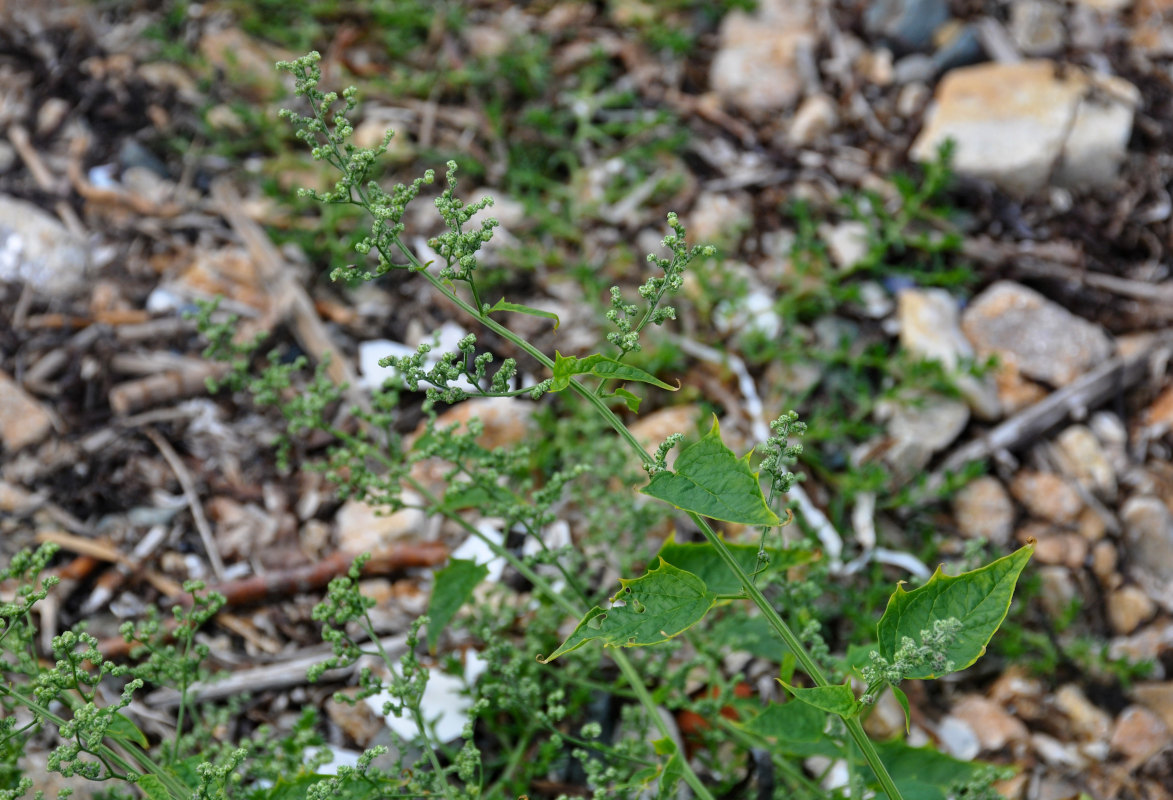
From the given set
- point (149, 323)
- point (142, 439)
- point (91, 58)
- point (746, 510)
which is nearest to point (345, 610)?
point (746, 510)

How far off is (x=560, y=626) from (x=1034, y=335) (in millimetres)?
2437

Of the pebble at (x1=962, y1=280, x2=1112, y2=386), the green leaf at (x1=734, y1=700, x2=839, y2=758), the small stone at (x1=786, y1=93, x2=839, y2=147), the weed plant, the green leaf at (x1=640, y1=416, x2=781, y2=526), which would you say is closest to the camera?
the green leaf at (x1=640, y1=416, x2=781, y2=526)

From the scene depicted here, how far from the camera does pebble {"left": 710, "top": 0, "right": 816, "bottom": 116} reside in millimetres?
4777

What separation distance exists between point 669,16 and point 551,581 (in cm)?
352

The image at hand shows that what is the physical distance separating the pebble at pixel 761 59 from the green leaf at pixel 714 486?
11.6ft

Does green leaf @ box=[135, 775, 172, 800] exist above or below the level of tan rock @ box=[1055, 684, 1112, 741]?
above

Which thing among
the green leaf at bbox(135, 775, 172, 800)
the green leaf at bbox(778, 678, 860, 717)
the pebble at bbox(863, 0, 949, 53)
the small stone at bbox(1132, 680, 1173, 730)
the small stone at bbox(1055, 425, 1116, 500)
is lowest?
the small stone at bbox(1132, 680, 1173, 730)

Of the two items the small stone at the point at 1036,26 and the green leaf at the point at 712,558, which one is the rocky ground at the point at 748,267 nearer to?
the small stone at the point at 1036,26

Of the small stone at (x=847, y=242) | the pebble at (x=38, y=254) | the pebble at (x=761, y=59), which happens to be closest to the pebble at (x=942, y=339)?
the small stone at (x=847, y=242)

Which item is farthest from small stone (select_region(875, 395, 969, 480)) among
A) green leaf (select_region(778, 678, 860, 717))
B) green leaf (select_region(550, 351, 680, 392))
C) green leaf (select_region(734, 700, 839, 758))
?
green leaf (select_region(550, 351, 680, 392))

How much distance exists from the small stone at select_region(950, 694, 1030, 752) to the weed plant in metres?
0.61

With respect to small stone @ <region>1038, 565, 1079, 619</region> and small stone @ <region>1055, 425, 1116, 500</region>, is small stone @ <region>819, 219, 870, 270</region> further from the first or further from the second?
small stone @ <region>1038, 565, 1079, 619</region>

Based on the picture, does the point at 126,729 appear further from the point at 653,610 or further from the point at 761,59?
the point at 761,59

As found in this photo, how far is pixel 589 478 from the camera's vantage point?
3463 mm
